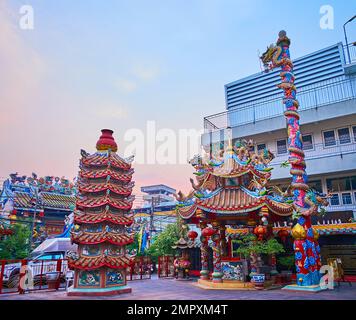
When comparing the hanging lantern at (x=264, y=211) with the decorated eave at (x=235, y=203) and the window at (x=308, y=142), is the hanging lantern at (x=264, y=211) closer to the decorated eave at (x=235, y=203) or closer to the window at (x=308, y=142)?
the decorated eave at (x=235, y=203)

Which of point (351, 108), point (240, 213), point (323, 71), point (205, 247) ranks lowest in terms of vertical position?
point (205, 247)

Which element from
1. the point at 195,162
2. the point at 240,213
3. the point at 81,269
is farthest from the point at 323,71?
the point at 81,269

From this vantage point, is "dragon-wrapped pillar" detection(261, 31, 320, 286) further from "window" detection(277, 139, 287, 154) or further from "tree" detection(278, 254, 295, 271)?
"window" detection(277, 139, 287, 154)

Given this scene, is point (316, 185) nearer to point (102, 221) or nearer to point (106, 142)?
point (106, 142)

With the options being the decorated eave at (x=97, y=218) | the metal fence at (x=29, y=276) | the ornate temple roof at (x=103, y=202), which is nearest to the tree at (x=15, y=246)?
the metal fence at (x=29, y=276)

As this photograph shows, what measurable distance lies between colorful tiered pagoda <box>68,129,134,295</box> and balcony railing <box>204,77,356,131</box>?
527 inches

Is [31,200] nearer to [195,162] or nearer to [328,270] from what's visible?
[195,162]

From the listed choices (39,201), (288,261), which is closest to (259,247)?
(288,261)

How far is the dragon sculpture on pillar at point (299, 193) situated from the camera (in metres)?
13.1

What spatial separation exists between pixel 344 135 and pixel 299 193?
9.68 meters
